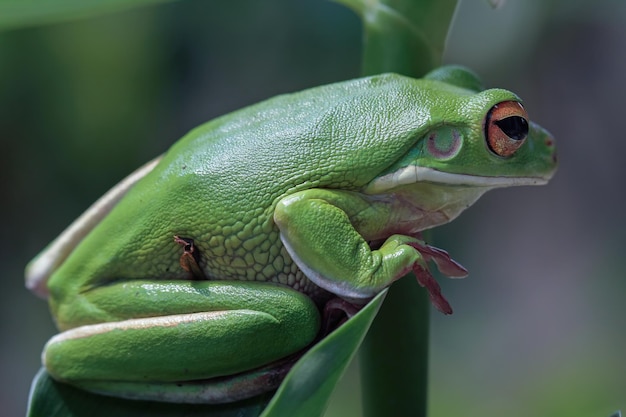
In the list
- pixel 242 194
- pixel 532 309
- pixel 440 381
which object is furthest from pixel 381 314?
pixel 532 309

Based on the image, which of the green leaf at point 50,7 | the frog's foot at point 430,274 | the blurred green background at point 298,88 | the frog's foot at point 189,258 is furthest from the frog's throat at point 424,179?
the blurred green background at point 298,88

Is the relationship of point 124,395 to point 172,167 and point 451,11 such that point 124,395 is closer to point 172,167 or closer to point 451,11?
point 172,167

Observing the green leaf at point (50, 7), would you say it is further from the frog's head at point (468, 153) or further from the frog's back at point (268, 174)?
the frog's head at point (468, 153)

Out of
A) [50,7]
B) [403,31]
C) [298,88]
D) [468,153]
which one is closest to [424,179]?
[468,153]

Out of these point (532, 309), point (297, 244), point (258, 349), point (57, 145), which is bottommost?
point (532, 309)

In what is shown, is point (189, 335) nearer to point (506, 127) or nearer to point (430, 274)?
point (430, 274)

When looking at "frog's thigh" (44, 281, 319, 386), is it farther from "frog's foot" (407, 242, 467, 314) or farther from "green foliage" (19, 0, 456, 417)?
"frog's foot" (407, 242, 467, 314)

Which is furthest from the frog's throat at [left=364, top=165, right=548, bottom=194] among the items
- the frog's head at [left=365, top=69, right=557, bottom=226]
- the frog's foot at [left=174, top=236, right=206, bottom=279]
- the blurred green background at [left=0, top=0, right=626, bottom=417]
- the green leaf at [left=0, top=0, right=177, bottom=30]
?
the blurred green background at [left=0, top=0, right=626, bottom=417]
